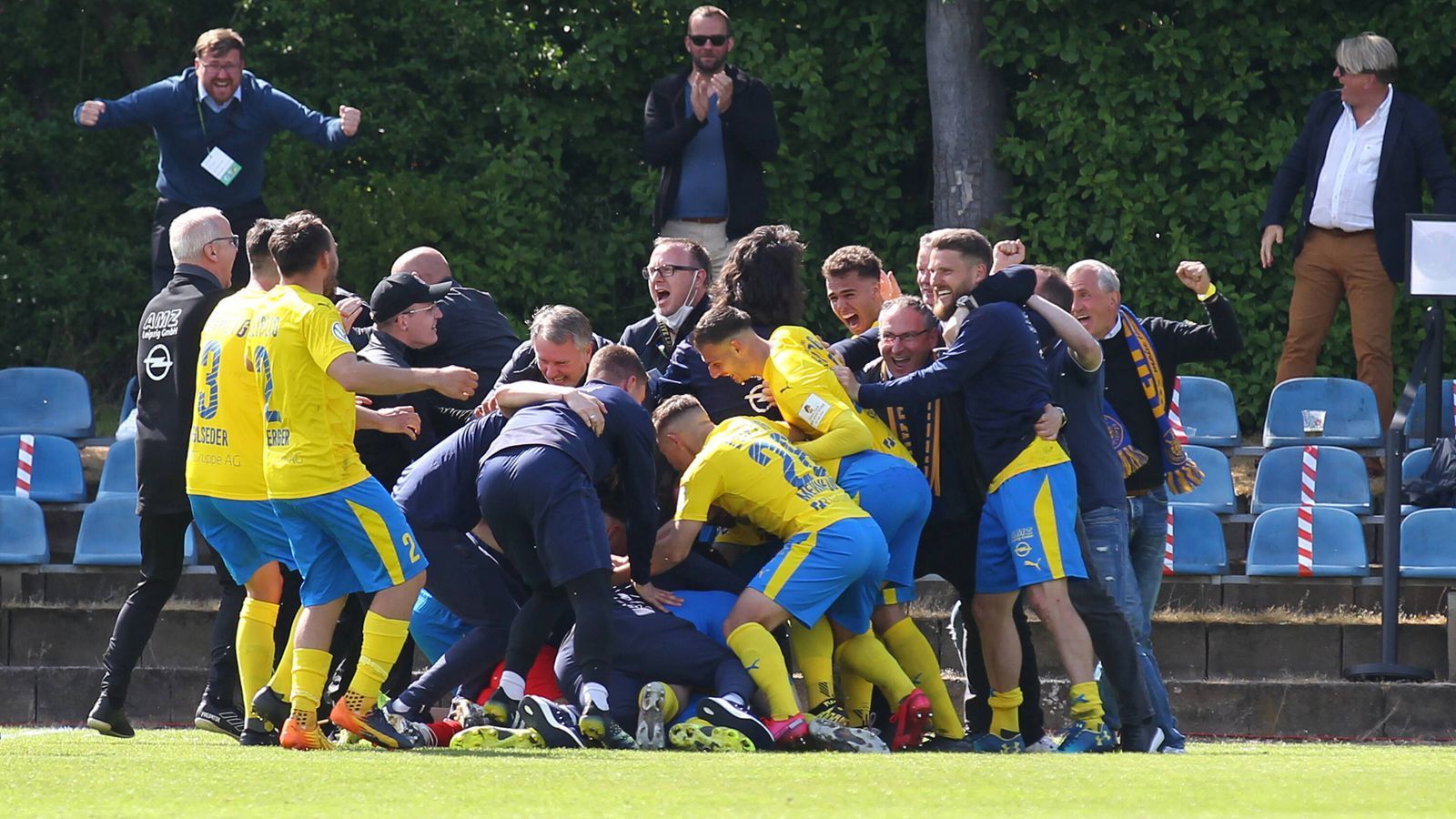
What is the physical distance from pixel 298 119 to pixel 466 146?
227 cm

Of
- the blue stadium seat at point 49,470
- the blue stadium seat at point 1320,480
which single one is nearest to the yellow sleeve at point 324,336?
the blue stadium seat at point 49,470

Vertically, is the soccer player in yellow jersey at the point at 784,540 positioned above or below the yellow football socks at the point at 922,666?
above

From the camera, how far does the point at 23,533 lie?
10.1m

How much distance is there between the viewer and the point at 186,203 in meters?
10.9

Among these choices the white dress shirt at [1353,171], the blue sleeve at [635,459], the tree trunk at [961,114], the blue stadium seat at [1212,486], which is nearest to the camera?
the blue sleeve at [635,459]

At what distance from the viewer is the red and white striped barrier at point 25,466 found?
10.6 meters

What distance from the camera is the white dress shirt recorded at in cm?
1090

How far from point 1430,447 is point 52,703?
6.24 meters

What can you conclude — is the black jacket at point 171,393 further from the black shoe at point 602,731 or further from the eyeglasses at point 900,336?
the eyeglasses at point 900,336

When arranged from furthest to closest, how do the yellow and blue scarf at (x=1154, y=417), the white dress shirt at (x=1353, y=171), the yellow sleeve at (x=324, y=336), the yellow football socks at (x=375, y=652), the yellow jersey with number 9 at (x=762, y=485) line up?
the white dress shirt at (x=1353, y=171), the yellow and blue scarf at (x=1154, y=417), the yellow jersey with number 9 at (x=762, y=485), the yellow football socks at (x=375, y=652), the yellow sleeve at (x=324, y=336)

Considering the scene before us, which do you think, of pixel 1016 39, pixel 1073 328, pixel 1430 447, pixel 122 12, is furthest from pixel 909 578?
pixel 122 12

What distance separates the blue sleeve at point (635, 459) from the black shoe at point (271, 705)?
1.23 m

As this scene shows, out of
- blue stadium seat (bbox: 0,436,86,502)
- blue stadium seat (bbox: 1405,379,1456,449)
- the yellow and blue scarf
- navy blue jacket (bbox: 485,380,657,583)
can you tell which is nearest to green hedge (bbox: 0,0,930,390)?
blue stadium seat (bbox: 0,436,86,502)

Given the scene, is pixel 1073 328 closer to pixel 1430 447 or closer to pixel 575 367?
pixel 575 367
